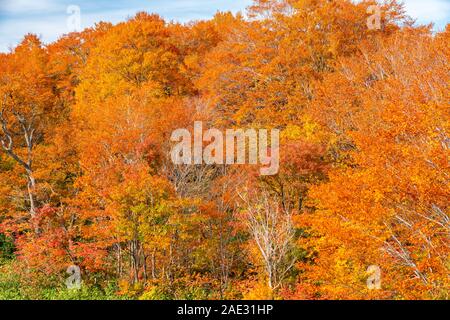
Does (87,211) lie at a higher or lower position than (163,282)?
higher

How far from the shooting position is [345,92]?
26.8 m

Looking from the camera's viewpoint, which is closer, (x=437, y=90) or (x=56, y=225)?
(x=437, y=90)

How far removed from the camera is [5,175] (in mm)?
27984

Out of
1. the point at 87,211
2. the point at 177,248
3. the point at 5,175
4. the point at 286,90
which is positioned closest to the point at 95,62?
the point at 5,175

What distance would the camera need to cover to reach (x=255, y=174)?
2155 centimetres

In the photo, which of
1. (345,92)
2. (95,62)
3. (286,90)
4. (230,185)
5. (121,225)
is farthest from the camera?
(95,62)

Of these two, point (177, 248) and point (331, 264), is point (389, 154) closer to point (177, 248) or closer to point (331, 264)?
point (331, 264)

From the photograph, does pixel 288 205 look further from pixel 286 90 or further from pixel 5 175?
pixel 5 175

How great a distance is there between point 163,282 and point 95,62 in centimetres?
2236

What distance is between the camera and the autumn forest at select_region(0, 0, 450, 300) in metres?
17.3

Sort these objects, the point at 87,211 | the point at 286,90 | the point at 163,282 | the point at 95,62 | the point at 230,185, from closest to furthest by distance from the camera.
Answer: the point at 163,282
the point at 87,211
the point at 230,185
the point at 286,90
the point at 95,62

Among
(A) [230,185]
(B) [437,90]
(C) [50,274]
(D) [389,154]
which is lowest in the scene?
Answer: (C) [50,274]

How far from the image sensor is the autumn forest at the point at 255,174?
56.8 ft

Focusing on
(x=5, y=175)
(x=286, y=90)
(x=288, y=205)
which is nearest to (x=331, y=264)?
(x=288, y=205)
